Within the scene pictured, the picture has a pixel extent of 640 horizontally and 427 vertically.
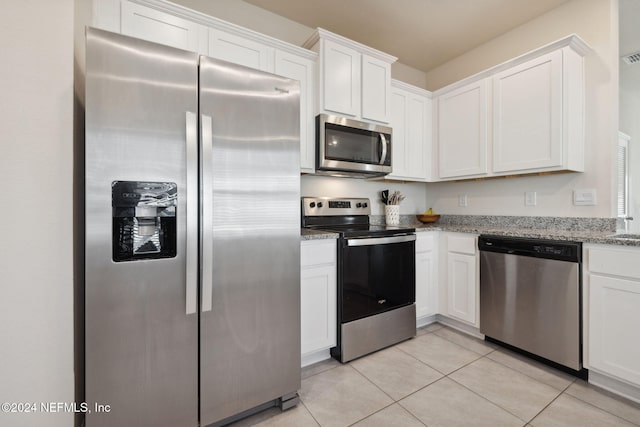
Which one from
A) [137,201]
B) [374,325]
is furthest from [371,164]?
[137,201]

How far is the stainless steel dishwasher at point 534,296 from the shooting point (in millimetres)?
1778

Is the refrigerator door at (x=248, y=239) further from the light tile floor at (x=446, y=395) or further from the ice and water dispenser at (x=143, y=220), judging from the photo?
the light tile floor at (x=446, y=395)

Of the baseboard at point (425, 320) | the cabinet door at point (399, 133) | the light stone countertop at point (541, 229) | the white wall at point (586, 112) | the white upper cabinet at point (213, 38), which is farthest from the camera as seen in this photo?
the cabinet door at point (399, 133)

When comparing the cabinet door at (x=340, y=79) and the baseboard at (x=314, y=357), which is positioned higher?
the cabinet door at (x=340, y=79)

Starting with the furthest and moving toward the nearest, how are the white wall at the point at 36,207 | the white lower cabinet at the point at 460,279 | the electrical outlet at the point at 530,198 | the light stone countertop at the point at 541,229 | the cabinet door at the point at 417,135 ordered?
the cabinet door at the point at 417,135 → the electrical outlet at the point at 530,198 → the white lower cabinet at the point at 460,279 → the light stone countertop at the point at 541,229 → the white wall at the point at 36,207

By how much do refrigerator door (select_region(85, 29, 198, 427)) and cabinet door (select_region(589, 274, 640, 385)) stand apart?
2269mm

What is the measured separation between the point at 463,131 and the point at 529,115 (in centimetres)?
56

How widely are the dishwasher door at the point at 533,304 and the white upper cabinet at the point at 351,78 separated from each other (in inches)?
61.1

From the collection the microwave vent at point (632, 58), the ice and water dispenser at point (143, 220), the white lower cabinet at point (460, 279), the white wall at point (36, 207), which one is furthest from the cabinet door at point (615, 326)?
the microwave vent at point (632, 58)

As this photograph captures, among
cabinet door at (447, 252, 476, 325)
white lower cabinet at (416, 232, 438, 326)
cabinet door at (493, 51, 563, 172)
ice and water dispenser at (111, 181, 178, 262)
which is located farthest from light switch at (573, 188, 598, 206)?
ice and water dispenser at (111, 181, 178, 262)

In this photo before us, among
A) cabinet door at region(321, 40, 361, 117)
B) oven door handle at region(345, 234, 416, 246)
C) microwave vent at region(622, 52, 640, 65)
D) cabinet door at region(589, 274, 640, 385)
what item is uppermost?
microwave vent at region(622, 52, 640, 65)

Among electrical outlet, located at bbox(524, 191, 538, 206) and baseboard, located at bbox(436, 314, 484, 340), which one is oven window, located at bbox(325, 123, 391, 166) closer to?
electrical outlet, located at bbox(524, 191, 538, 206)

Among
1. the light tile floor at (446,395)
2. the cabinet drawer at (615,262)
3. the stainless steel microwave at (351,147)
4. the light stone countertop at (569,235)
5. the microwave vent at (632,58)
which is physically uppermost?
the microwave vent at (632,58)

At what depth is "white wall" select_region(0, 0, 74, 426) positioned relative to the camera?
42.2 inches
